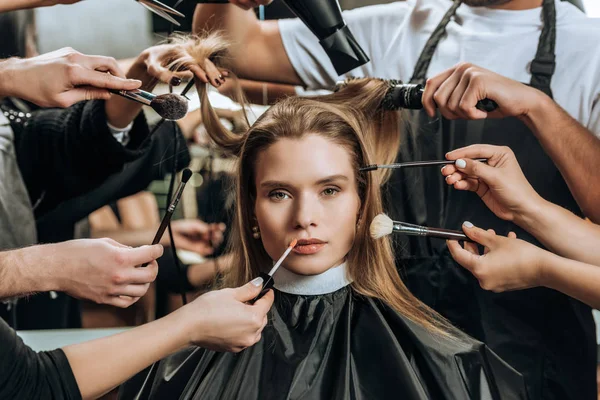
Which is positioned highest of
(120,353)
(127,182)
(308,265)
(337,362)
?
(127,182)

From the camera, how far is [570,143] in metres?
1.54

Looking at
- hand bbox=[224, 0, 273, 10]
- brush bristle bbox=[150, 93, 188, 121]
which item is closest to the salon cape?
brush bristle bbox=[150, 93, 188, 121]

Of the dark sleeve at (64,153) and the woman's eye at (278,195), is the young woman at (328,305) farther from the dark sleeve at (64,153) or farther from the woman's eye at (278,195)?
the dark sleeve at (64,153)

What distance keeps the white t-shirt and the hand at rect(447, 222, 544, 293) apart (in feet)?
1.28

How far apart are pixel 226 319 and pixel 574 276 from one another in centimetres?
80

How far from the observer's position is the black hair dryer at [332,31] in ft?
5.09

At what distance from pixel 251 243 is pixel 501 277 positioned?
64 centimetres

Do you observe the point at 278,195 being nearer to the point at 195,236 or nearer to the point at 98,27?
the point at 195,236

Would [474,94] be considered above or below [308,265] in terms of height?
above

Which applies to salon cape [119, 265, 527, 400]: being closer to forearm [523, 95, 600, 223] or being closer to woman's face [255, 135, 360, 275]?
woman's face [255, 135, 360, 275]

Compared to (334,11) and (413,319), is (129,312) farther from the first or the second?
(334,11)

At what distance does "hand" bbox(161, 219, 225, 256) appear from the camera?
1788 millimetres

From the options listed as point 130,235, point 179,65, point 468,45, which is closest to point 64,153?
point 130,235

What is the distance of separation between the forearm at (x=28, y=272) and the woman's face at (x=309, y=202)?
0.50 m
